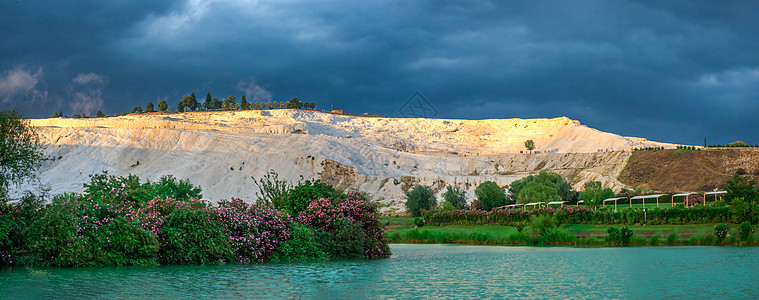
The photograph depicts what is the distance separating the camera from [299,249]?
22.7m

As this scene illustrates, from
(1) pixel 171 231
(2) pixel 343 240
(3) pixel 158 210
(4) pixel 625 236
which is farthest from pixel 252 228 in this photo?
(4) pixel 625 236

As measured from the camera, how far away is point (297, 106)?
6698 inches

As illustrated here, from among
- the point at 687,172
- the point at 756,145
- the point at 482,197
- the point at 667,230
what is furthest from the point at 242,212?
the point at 756,145

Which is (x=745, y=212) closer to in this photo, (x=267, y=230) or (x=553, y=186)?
(x=267, y=230)

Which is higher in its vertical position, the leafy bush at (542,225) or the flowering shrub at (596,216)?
the flowering shrub at (596,216)

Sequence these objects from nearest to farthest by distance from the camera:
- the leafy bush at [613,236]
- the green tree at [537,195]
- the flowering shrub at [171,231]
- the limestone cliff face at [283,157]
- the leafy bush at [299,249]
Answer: the flowering shrub at [171,231] → the leafy bush at [299,249] → the leafy bush at [613,236] → the green tree at [537,195] → the limestone cliff face at [283,157]

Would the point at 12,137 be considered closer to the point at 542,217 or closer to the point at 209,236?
the point at 209,236

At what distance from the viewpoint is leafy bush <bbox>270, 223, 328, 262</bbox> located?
74.4 feet

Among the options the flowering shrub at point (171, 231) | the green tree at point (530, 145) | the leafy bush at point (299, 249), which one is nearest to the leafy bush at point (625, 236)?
the flowering shrub at point (171, 231)

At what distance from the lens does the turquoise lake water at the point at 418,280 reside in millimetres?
Result: 14133

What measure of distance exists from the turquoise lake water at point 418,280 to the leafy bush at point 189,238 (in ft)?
3.08

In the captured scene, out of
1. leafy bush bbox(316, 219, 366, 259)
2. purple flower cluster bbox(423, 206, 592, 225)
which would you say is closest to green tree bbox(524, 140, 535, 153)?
purple flower cluster bbox(423, 206, 592, 225)

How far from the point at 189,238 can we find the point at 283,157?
6592cm

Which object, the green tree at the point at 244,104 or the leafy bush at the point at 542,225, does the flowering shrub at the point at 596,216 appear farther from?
the green tree at the point at 244,104
